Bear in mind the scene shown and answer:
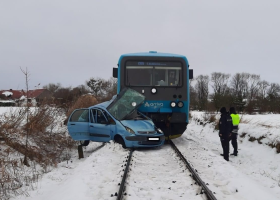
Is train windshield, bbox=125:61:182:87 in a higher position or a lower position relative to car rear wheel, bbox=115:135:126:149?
higher

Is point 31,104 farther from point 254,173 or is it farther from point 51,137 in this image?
point 254,173

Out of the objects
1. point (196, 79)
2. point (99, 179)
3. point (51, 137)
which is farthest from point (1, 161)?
point (196, 79)

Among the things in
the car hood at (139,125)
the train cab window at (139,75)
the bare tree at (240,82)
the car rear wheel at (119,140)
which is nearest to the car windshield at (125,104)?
the car hood at (139,125)

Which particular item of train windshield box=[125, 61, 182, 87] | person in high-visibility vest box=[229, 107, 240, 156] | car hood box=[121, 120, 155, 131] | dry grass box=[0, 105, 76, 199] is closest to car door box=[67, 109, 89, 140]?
dry grass box=[0, 105, 76, 199]

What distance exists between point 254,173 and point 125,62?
5833 millimetres

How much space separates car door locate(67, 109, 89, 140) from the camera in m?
9.95

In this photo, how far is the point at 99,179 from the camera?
17.9 ft

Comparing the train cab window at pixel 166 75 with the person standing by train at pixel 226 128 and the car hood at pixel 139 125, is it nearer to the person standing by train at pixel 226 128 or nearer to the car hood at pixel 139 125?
the car hood at pixel 139 125

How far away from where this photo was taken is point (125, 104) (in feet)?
32.4

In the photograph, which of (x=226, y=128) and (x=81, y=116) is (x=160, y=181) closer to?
(x=226, y=128)

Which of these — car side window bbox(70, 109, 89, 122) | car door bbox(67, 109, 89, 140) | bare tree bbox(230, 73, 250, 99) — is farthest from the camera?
bare tree bbox(230, 73, 250, 99)

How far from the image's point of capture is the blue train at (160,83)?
408 inches

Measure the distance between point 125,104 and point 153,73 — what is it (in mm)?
1702

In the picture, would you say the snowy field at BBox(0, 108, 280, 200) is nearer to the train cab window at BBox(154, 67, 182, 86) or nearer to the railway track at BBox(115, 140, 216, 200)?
the railway track at BBox(115, 140, 216, 200)
